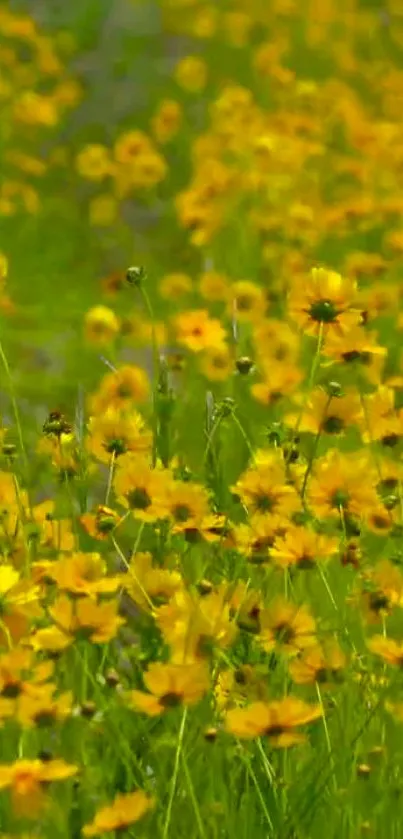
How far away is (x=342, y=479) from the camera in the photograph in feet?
4.89

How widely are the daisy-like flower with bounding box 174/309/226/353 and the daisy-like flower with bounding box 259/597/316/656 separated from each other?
724mm

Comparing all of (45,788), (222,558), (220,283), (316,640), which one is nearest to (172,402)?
(222,558)

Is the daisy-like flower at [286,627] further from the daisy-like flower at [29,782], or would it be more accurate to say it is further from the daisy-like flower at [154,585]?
the daisy-like flower at [29,782]

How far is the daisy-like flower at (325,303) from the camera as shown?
159 centimetres

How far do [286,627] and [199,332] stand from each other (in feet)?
2.69

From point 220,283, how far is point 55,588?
5.38ft

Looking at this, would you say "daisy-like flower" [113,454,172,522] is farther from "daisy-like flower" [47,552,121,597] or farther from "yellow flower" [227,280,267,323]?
"yellow flower" [227,280,267,323]

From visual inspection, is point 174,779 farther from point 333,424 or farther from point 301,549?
point 333,424

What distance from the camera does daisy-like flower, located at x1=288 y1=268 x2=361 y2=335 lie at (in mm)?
1587

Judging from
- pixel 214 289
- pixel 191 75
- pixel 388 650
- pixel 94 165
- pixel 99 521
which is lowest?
pixel 388 650

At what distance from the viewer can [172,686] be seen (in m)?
1.20

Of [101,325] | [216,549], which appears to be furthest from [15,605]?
[101,325]

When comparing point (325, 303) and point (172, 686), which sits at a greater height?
point (325, 303)

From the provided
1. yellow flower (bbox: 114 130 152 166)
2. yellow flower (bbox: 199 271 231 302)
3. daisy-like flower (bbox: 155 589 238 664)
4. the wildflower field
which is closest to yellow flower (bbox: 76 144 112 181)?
yellow flower (bbox: 114 130 152 166)
